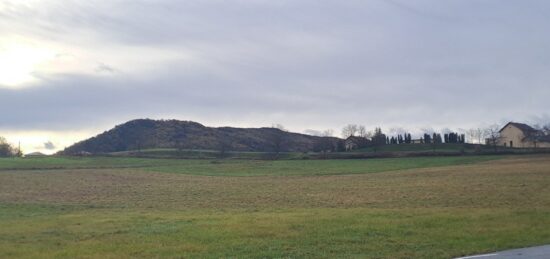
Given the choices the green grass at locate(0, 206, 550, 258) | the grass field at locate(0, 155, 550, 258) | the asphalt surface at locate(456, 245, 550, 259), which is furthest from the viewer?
the grass field at locate(0, 155, 550, 258)

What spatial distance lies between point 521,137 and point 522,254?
164987mm

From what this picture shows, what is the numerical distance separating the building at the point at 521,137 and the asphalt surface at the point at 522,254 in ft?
509

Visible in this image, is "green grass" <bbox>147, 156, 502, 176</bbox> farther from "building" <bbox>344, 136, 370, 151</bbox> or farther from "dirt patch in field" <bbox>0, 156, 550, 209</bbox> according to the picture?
"building" <bbox>344, 136, 370, 151</bbox>

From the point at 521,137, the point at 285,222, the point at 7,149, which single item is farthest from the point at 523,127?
the point at 285,222

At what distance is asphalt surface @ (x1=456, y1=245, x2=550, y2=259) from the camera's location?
46.5 ft

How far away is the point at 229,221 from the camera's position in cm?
2511

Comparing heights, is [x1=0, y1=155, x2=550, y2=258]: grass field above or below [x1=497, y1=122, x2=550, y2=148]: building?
below

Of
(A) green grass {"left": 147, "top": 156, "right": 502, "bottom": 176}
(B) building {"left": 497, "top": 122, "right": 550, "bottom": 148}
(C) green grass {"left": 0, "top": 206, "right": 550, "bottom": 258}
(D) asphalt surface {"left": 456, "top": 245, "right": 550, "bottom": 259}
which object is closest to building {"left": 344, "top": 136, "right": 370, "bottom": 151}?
(B) building {"left": 497, "top": 122, "right": 550, "bottom": 148}

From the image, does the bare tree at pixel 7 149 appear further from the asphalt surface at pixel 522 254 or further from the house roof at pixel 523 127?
the asphalt surface at pixel 522 254

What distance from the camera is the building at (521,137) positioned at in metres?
164

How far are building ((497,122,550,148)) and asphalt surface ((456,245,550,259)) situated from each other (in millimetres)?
155040

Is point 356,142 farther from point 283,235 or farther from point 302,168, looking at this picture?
point 283,235

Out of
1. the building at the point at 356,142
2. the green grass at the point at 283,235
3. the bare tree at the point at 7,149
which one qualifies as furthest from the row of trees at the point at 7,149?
the green grass at the point at 283,235

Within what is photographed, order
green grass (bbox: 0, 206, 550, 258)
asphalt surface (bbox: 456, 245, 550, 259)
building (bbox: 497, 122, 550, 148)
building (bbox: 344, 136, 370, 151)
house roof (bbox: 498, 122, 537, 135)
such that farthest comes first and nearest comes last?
building (bbox: 344, 136, 370, 151)
house roof (bbox: 498, 122, 537, 135)
building (bbox: 497, 122, 550, 148)
green grass (bbox: 0, 206, 550, 258)
asphalt surface (bbox: 456, 245, 550, 259)
